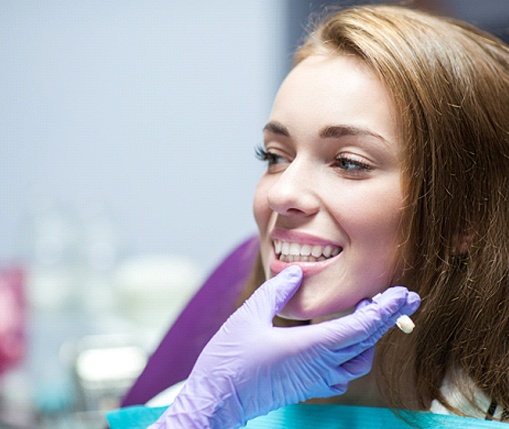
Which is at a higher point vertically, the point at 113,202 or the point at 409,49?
the point at 409,49

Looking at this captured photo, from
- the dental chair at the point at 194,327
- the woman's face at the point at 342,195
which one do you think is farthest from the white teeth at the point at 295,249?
the dental chair at the point at 194,327

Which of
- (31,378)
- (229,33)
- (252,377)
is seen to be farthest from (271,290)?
(229,33)

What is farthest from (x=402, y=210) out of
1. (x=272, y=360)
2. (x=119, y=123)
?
(x=119, y=123)

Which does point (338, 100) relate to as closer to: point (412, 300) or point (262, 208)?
point (262, 208)

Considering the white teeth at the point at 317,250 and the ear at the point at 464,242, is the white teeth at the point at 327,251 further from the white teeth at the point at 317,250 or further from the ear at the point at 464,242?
the ear at the point at 464,242

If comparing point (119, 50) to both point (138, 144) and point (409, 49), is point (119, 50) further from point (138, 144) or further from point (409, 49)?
point (409, 49)

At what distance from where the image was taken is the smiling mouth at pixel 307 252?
116 centimetres

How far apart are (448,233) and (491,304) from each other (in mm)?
125

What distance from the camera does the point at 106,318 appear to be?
293 centimetres

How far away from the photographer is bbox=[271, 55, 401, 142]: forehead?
1144mm

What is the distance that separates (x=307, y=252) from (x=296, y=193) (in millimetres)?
90

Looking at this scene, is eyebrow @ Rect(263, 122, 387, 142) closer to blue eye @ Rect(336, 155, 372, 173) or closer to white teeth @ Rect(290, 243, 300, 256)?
blue eye @ Rect(336, 155, 372, 173)

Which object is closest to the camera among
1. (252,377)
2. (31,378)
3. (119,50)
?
(252,377)

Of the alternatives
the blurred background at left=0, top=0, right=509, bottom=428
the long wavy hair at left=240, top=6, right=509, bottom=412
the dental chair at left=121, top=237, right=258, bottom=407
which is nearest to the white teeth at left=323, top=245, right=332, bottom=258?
the long wavy hair at left=240, top=6, right=509, bottom=412
